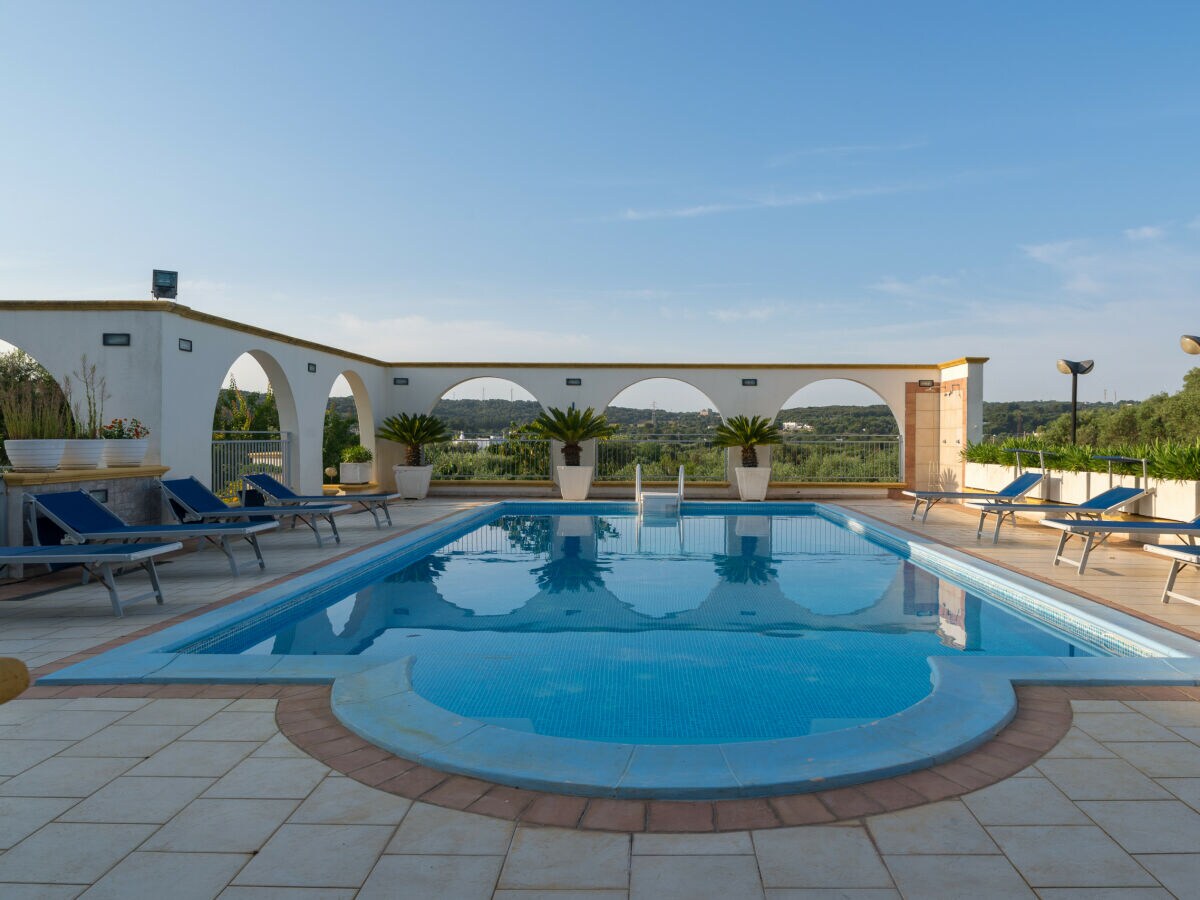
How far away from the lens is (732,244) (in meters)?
15.5

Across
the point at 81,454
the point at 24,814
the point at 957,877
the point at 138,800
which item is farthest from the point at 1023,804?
the point at 81,454

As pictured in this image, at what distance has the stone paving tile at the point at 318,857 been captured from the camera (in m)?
2.11

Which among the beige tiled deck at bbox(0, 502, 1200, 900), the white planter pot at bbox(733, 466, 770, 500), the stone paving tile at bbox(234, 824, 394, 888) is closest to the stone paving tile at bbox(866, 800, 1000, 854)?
the beige tiled deck at bbox(0, 502, 1200, 900)

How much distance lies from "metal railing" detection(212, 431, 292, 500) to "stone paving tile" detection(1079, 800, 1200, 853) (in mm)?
9937

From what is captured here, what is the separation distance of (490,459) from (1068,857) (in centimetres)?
1472

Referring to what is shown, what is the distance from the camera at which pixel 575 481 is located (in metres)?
14.8

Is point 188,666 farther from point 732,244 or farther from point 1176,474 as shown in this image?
point 732,244

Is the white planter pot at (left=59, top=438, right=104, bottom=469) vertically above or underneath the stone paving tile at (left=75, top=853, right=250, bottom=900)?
above

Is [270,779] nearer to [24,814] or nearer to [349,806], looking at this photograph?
[349,806]

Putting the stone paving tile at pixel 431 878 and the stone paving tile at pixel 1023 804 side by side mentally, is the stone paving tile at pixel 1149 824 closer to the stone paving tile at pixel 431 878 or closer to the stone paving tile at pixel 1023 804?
the stone paving tile at pixel 1023 804

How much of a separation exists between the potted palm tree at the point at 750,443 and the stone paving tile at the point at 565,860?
41.6ft

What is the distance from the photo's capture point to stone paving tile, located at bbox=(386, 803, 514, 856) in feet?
7.45

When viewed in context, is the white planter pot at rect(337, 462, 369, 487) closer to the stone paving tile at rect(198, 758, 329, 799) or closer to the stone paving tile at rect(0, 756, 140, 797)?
the stone paving tile at rect(0, 756, 140, 797)

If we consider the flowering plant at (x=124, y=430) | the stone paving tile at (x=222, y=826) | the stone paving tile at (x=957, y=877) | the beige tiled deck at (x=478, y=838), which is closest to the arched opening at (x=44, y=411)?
the flowering plant at (x=124, y=430)
